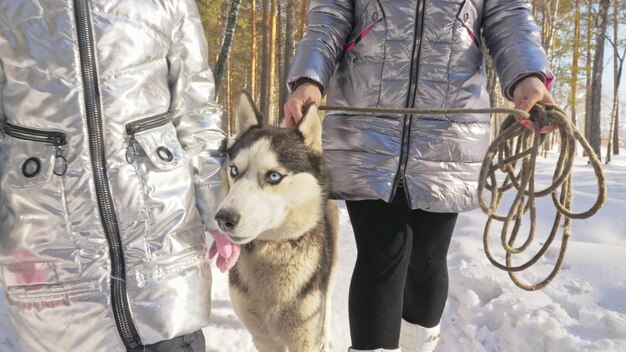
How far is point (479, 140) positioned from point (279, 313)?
1.08 metres

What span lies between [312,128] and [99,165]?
32.7 inches

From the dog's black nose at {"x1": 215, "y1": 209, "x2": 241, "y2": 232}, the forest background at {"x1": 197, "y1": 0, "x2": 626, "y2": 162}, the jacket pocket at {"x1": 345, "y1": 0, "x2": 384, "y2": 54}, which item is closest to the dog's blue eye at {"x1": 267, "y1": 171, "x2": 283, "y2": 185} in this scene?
the dog's black nose at {"x1": 215, "y1": 209, "x2": 241, "y2": 232}

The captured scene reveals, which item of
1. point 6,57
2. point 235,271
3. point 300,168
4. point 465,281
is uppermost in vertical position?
point 6,57

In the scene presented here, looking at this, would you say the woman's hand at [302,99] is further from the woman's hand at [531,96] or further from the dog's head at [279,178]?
the woman's hand at [531,96]

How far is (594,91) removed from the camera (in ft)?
42.4

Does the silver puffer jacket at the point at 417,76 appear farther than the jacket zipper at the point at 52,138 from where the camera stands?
Yes

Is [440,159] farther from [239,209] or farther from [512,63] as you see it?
[239,209]

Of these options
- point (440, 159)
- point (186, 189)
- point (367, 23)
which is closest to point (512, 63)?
point (440, 159)

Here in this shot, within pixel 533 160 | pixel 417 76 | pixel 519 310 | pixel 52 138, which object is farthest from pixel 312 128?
pixel 519 310

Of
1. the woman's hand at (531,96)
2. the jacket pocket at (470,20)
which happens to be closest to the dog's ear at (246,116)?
the jacket pocket at (470,20)

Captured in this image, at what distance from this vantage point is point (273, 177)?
168cm

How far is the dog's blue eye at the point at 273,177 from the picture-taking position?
167cm

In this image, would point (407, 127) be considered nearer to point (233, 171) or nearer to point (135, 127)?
point (233, 171)

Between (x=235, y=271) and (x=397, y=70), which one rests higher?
(x=397, y=70)
